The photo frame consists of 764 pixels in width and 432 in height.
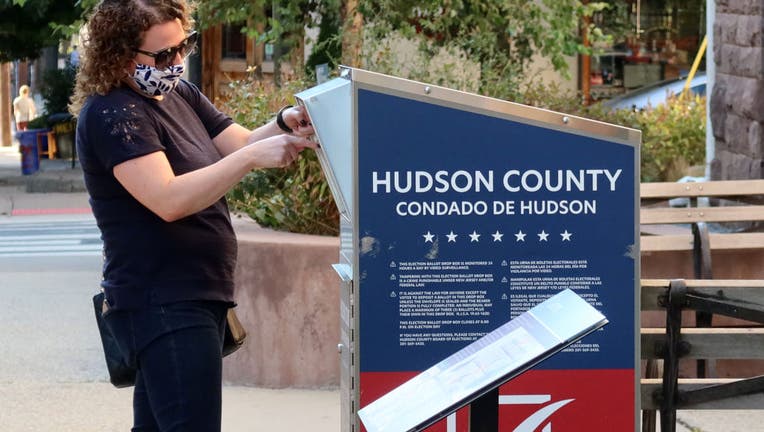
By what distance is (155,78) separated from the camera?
11.7ft

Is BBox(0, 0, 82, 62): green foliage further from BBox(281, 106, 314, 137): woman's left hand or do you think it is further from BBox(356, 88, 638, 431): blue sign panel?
BBox(356, 88, 638, 431): blue sign panel

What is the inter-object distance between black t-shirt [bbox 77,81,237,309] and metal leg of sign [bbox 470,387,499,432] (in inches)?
38.8

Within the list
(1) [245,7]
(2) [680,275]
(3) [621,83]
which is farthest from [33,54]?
(2) [680,275]

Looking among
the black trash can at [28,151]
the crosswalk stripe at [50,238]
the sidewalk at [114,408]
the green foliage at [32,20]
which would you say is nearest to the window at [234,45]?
the green foliage at [32,20]

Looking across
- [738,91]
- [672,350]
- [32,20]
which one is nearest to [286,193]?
[738,91]

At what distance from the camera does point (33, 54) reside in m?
22.0

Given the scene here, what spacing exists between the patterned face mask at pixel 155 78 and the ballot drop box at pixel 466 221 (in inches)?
15.2

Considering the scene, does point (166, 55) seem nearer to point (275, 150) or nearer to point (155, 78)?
point (155, 78)

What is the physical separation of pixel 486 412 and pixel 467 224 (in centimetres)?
80

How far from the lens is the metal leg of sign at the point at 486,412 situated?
2881mm

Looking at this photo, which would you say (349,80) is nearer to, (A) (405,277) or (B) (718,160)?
(A) (405,277)

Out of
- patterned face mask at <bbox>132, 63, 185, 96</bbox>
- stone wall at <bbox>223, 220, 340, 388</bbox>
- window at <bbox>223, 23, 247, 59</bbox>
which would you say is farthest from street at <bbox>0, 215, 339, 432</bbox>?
window at <bbox>223, 23, 247, 59</bbox>

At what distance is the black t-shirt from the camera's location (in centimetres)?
347

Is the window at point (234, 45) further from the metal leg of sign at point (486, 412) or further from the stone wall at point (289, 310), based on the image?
the metal leg of sign at point (486, 412)
